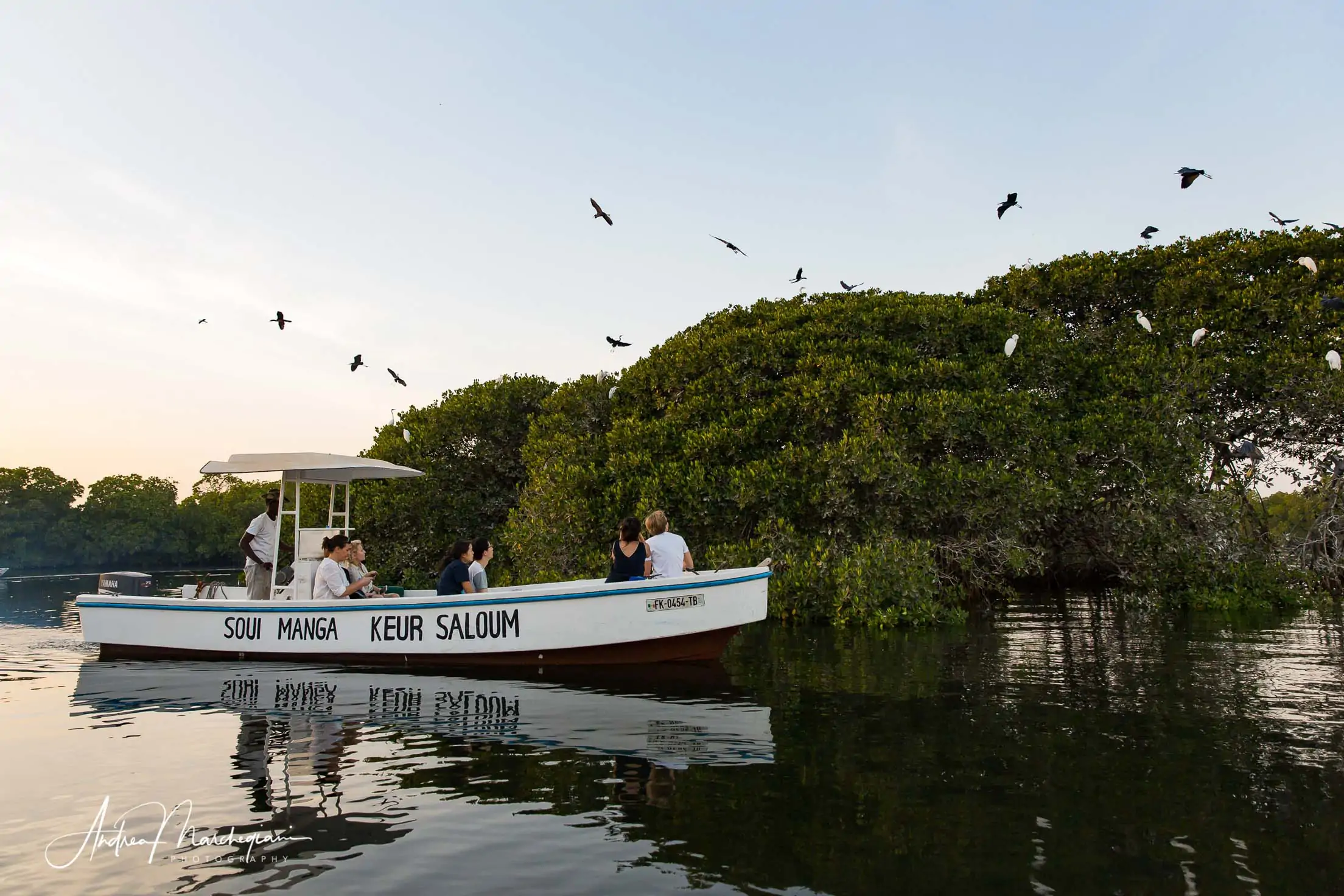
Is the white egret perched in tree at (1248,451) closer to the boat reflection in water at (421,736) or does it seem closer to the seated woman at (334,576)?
the boat reflection in water at (421,736)

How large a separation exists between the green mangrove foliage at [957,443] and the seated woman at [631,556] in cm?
654

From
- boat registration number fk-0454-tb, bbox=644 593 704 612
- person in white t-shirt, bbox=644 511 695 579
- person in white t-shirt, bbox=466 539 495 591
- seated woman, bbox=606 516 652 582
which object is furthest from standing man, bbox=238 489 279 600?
boat registration number fk-0454-tb, bbox=644 593 704 612

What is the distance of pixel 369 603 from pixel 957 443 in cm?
1317

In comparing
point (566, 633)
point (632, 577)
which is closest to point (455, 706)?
point (566, 633)

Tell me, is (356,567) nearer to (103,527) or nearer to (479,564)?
(479,564)

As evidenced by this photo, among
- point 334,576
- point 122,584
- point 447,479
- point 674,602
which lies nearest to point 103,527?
point 447,479

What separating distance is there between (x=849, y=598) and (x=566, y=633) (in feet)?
23.8

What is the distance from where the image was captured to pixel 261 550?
13.2 meters

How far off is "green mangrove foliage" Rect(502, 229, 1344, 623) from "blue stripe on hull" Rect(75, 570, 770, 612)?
6.69 meters

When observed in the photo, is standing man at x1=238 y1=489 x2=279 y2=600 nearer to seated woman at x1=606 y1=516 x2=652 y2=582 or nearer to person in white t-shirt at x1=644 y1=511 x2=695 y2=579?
seated woman at x1=606 y1=516 x2=652 y2=582

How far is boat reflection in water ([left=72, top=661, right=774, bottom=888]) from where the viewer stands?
5.54m

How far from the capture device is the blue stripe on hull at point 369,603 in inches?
431

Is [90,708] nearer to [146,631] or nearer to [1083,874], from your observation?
[146,631]

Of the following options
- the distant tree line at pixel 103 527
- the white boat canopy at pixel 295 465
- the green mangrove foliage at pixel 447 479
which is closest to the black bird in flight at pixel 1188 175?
the white boat canopy at pixel 295 465
